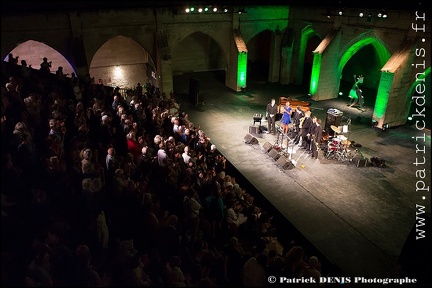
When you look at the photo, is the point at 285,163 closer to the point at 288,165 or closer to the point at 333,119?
the point at 288,165

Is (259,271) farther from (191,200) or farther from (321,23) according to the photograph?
(321,23)

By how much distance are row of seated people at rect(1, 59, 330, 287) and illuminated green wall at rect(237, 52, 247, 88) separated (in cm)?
1175

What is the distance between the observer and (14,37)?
15.6 metres

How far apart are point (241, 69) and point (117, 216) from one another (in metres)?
15.6

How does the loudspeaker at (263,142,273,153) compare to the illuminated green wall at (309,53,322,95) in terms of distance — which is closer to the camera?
the loudspeaker at (263,142,273,153)

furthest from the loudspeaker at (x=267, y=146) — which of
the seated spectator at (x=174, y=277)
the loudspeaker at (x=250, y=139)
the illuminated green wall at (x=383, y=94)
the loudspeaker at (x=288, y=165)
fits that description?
the seated spectator at (x=174, y=277)

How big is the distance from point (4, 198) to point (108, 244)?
1.79 metres

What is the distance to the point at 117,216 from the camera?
20.5 ft

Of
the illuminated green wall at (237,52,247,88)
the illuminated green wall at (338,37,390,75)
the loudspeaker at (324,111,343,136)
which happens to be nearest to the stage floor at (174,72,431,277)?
the loudspeaker at (324,111,343,136)

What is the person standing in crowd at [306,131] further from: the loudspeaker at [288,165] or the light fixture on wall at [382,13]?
the light fixture on wall at [382,13]

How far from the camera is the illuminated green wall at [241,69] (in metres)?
19.9

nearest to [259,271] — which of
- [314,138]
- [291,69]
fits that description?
[314,138]

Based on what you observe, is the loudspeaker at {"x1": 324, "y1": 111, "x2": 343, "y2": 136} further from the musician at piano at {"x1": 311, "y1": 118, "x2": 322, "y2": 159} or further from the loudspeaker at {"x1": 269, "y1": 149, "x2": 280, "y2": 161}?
the loudspeaker at {"x1": 269, "y1": 149, "x2": 280, "y2": 161}

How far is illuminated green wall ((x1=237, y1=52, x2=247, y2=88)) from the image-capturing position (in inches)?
785
